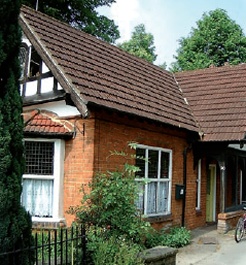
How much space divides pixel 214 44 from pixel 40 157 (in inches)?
972

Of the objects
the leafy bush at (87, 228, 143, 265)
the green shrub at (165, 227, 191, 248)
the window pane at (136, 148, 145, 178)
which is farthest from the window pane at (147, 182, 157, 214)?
the leafy bush at (87, 228, 143, 265)

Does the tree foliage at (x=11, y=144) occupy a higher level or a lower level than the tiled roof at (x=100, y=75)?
lower

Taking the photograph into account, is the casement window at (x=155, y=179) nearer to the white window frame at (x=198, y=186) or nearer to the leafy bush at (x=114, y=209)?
the leafy bush at (x=114, y=209)

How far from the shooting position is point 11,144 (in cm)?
585

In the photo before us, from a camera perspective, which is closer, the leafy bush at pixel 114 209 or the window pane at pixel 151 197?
the leafy bush at pixel 114 209

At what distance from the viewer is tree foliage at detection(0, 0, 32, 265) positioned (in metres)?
5.62

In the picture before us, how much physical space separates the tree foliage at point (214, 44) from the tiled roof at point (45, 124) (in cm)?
2245

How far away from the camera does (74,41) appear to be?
12.2 metres

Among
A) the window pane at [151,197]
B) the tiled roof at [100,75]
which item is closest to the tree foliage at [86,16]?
the tiled roof at [100,75]

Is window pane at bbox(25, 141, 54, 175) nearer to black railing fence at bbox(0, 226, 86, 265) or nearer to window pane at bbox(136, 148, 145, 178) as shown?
window pane at bbox(136, 148, 145, 178)

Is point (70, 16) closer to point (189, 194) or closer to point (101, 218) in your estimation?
point (189, 194)

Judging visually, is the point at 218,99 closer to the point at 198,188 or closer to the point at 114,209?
the point at 198,188

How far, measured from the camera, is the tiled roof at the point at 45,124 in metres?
9.65

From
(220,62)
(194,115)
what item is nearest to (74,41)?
(194,115)
